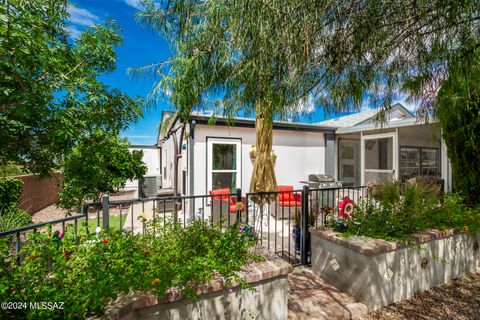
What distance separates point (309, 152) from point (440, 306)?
18.8 feet

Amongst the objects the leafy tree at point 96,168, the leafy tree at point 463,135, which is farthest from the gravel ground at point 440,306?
the leafy tree at point 96,168

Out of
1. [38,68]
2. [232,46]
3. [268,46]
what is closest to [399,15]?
[268,46]

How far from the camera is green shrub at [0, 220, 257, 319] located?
126 cm

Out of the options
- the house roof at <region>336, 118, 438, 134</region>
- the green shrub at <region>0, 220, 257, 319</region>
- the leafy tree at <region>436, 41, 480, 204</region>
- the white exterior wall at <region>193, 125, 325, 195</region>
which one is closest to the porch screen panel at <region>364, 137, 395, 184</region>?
the house roof at <region>336, 118, 438, 134</region>

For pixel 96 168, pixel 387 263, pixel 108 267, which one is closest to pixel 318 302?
pixel 387 263

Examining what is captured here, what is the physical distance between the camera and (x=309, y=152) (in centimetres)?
795

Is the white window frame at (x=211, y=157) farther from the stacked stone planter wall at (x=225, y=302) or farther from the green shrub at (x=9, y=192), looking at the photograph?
the green shrub at (x=9, y=192)

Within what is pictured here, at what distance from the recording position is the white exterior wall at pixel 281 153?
247 inches

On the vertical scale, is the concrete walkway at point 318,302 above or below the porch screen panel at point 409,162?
below

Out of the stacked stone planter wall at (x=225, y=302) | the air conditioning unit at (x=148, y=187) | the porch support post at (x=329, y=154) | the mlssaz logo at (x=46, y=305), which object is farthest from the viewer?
the air conditioning unit at (x=148, y=187)

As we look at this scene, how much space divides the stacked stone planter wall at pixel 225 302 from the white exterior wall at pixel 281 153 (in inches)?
174

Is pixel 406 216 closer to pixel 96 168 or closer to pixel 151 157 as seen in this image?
pixel 96 168

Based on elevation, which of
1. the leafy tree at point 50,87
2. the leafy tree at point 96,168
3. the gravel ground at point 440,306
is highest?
the leafy tree at point 50,87

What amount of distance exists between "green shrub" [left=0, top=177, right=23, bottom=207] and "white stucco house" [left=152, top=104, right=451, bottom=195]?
4.03 m
